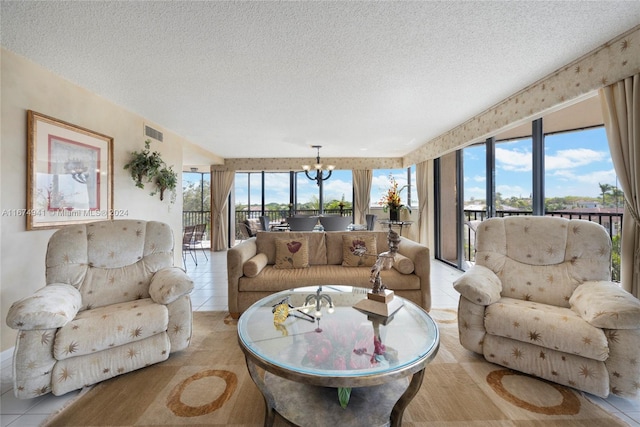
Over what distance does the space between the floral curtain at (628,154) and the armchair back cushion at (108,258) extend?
3.75m

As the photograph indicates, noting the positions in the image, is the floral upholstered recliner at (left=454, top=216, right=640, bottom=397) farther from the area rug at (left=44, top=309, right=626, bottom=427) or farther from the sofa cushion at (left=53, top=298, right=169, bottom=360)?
the sofa cushion at (left=53, top=298, right=169, bottom=360)

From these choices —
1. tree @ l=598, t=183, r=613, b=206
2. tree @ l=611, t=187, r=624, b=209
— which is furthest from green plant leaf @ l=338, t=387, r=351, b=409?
tree @ l=598, t=183, r=613, b=206

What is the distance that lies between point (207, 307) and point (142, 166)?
2117mm

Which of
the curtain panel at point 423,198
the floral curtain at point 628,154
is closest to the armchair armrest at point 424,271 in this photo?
the floral curtain at point 628,154

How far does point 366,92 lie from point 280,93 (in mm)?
963

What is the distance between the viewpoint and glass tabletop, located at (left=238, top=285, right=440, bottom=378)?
118 cm

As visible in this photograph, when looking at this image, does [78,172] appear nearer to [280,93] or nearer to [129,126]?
[129,126]

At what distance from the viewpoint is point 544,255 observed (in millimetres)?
2125

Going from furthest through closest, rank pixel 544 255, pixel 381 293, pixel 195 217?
pixel 195 217, pixel 544 255, pixel 381 293

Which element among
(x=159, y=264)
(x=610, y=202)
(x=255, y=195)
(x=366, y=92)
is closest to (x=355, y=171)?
(x=255, y=195)

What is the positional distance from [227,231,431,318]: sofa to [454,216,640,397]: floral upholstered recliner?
26.0 inches

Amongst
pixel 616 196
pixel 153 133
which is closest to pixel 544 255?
pixel 616 196

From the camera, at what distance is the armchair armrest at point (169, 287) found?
6.21ft

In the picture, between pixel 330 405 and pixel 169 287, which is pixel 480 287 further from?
pixel 169 287
